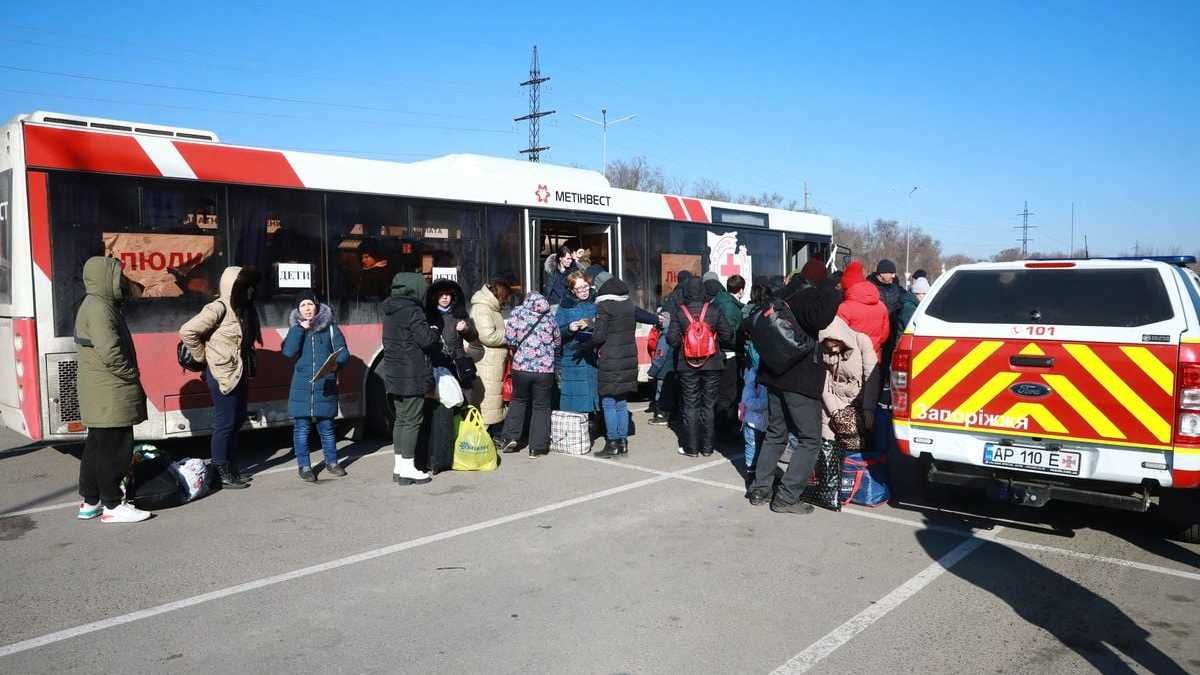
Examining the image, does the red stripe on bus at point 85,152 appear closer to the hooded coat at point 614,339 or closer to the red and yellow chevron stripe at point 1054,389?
the hooded coat at point 614,339

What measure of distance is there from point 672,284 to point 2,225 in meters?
8.13

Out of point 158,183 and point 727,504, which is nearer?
point 727,504

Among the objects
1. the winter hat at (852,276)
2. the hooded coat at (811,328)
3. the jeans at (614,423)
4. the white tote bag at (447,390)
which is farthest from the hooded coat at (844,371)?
the white tote bag at (447,390)

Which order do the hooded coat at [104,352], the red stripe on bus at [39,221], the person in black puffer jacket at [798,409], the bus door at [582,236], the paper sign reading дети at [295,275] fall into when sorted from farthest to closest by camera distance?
1. the bus door at [582,236]
2. the paper sign reading дети at [295,275]
3. the red stripe on bus at [39,221]
4. the person in black puffer jacket at [798,409]
5. the hooded coat at [104,352]

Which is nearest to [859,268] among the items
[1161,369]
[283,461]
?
[1161,369]

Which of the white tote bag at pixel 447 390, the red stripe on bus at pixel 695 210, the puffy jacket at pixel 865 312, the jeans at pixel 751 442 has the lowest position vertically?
the jeans at pixel 751 442

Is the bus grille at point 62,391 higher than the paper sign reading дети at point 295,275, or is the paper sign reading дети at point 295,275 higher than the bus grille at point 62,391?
the paper sign reading дети at point 295,275

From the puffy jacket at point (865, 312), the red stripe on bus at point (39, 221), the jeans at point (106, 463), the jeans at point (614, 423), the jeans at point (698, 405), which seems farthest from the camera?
the jeans at point (614, 423)

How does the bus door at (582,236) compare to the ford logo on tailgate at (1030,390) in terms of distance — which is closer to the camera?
the ford logo on tailgate at (1030,390)

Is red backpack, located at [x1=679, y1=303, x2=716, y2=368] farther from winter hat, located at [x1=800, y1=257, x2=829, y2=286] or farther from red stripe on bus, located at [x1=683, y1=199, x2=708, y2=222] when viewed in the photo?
red stripe on bus, located at [x1=683, y1=199, x2=708, y2=222]

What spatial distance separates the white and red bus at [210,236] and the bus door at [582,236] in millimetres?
77

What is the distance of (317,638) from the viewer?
4.30 m

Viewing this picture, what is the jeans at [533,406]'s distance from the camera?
8.71m

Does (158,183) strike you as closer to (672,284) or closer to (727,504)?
(727,504)
